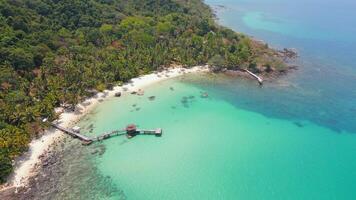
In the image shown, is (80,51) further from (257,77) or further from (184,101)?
(257,77)

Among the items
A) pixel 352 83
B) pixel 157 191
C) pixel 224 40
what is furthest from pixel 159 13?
pixel 157 191

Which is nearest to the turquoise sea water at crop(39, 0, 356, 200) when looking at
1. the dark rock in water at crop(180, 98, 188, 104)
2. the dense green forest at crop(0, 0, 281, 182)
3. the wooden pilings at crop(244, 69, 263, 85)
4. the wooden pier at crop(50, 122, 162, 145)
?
the dark rock in water at crop(180, 98, 188, 104)

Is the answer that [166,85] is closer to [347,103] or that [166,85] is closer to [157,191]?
[157,191]

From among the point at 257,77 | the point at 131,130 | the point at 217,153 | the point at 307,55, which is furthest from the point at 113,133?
the point at 307,55

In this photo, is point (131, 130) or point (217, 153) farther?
point (131, 130)

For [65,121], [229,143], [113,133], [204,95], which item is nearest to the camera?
[229,143]

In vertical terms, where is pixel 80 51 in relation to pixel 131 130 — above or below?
above

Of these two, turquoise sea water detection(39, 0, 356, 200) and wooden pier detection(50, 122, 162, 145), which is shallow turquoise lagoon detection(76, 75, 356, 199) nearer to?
turquoise sea water detection(39, 0, 356, 200)

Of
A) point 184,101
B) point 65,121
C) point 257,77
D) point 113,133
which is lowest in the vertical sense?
point 113,133

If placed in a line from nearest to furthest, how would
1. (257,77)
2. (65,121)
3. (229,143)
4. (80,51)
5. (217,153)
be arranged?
(217,153) → (229,143) → (65,121) → (80,51) → (257,77)
